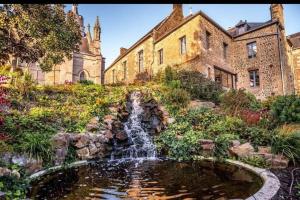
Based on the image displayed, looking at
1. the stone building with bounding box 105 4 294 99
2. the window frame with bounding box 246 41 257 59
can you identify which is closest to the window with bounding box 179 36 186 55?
the stone building with bounding box 105 4 294 99

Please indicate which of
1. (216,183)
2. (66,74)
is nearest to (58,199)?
(216,183)

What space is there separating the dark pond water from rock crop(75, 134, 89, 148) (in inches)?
42.1

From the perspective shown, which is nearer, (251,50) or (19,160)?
(19,160)

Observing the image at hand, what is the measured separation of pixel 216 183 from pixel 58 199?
2984 mm

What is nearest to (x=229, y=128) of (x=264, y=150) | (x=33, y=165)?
(x=264, y=150)

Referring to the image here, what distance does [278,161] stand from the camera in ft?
19.1

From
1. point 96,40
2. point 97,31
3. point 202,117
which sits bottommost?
point 202,117

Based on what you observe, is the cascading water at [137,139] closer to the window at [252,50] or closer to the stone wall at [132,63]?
the stone wall at [132,63]

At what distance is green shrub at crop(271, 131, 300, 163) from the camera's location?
5.98 meters

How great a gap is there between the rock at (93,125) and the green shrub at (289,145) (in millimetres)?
5786

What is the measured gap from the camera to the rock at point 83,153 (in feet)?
23.3

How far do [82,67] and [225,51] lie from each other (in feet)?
62.7

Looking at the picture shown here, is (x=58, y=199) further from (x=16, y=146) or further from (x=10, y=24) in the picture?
(x=10, y=24)

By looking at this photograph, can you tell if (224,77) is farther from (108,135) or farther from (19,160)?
(19,160)
